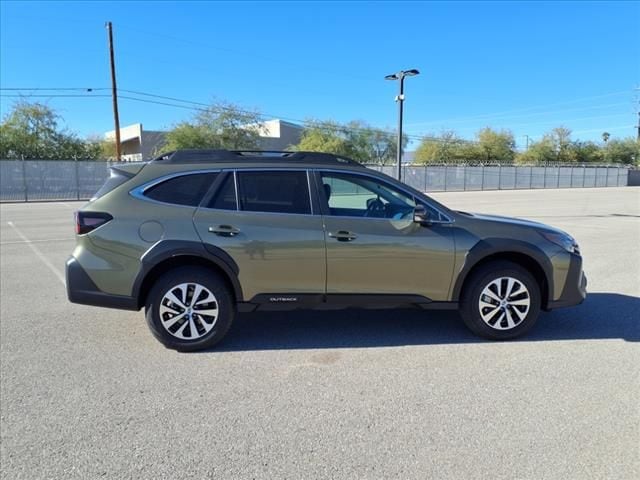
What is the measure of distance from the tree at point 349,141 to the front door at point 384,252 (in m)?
42.2

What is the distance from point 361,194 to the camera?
450 cm

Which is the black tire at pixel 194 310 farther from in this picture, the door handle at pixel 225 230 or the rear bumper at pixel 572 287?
the rear bumper at pixel 572 287

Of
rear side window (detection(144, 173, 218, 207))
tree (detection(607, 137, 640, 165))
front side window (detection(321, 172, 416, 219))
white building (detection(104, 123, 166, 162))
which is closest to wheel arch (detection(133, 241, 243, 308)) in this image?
rear side window (detection(144, 173, 218, 207))

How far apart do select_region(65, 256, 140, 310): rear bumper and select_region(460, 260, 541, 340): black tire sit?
3029 millimetres

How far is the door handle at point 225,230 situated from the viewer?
13.3 ft

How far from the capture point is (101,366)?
3.86 metres

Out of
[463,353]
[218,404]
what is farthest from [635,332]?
[218,404]

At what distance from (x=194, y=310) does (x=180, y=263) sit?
0.44 meters

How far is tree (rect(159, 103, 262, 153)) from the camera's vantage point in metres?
38.4

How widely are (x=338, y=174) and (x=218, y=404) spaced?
2247 mm

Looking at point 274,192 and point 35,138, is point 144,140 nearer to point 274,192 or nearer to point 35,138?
point 35,138

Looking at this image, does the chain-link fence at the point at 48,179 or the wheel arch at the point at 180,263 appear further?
the chain-link fence at the point at 48,179

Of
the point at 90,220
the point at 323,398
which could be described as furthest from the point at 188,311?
the point at 323,398

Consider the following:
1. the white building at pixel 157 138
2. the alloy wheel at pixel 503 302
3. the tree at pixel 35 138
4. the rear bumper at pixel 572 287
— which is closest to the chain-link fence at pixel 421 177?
the tree at pixel 35 138
